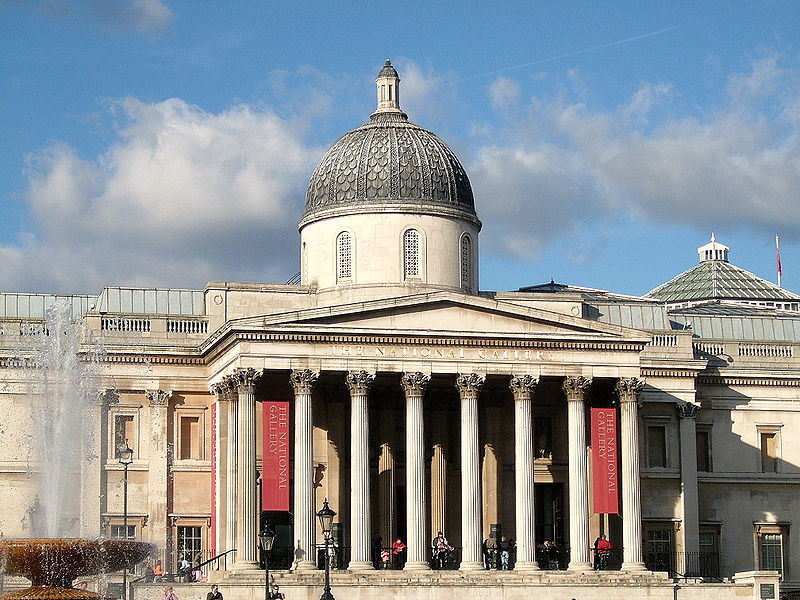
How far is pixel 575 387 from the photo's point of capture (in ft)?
227

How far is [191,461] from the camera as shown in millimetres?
73500

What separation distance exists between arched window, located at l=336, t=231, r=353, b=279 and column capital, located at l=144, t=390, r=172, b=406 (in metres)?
8.99

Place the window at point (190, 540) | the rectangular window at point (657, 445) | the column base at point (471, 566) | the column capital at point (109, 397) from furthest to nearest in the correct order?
the rectangular window at point (657, 445) < the column capital at point (109, 397) < the window at point (190, 540) < the column base at point (471, 566)

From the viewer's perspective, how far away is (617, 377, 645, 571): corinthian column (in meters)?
69.2

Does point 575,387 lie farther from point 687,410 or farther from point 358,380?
point 687,410

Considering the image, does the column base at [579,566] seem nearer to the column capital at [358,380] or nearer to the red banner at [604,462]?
the red banner at [604,462]

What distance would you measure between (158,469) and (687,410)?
24.0 m

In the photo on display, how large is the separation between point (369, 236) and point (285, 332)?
890cm

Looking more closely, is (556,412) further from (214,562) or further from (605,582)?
(214,562)

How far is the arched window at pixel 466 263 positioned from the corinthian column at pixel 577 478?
8028 millimetres

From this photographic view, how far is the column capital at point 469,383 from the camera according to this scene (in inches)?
2675

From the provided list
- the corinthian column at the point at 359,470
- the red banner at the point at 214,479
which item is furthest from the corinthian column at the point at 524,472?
the red banner at the point at 214,479

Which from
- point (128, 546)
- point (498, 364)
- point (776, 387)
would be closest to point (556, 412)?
point (498, 364)

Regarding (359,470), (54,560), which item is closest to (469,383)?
(359,470)
